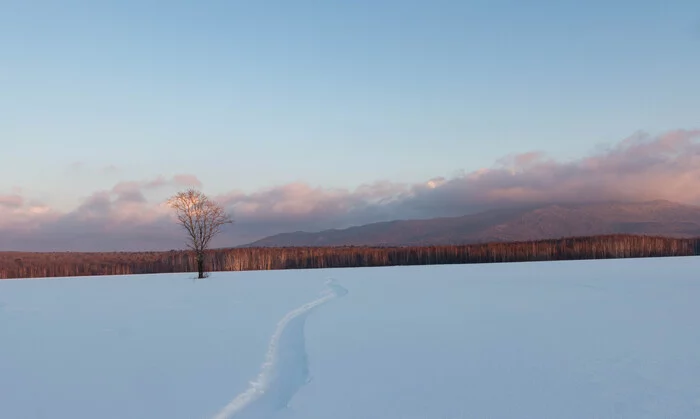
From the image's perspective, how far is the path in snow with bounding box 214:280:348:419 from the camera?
12.2 ft

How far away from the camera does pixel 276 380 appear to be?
15.0 ft

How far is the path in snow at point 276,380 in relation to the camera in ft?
12.2

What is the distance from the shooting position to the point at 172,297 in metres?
12.6

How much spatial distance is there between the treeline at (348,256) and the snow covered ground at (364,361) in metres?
20.8

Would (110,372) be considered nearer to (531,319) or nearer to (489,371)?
(489,371)

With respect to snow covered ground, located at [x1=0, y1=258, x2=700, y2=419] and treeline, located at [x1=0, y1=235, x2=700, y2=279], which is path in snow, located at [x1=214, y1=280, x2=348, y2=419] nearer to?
snow covered ground, located at [x1=0, y1=258, x2=700, y2=419]

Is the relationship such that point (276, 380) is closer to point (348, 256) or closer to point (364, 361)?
point (364, 361)

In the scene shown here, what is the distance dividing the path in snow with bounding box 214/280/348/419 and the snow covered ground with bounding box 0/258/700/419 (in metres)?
0.02

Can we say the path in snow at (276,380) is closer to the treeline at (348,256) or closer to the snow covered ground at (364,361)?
the snow covered ground at (364,361)

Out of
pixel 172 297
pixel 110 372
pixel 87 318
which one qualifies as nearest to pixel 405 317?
pixel 110 372

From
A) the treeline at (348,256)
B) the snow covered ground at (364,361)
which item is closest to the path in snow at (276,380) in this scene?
the snow covered ground at (364,361)

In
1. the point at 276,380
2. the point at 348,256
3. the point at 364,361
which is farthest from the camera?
the point at 348,256

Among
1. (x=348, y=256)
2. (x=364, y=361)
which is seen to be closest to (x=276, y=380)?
(x=364, y=361)

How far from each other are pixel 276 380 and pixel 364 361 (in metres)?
0.89
